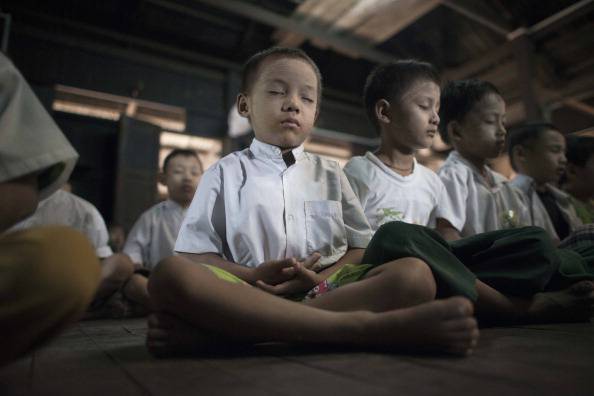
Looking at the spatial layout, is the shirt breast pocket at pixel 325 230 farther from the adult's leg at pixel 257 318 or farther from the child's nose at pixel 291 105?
the adult's leg at pixel 257 318

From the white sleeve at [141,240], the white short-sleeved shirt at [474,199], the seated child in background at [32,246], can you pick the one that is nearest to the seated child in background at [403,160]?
the white short-sleeved shirt at [474,199]

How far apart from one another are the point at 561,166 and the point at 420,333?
2.55 meters

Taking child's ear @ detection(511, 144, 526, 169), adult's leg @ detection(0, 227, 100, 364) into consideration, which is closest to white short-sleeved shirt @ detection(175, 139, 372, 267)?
adult's leg @ detection(0, 227, 100, 364)

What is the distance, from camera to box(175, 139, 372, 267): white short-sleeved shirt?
1.31m

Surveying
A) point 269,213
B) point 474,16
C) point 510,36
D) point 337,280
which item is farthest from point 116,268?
point 510,36

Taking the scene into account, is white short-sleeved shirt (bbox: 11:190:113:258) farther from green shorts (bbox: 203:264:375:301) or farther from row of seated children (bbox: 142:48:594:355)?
green shorts (bbox: 203:264:375:301)

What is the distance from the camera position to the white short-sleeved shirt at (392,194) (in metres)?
1.77

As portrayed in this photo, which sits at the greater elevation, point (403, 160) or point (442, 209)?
point (403, 160)

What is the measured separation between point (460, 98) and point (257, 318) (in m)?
1.94

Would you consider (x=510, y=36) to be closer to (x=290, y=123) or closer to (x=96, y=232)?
(x=290, y=123)

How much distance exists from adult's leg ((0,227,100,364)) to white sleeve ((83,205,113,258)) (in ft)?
7.49

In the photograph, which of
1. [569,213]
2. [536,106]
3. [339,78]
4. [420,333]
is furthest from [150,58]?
[420,333]

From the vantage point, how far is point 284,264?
1095 mm

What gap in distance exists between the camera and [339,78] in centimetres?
666
